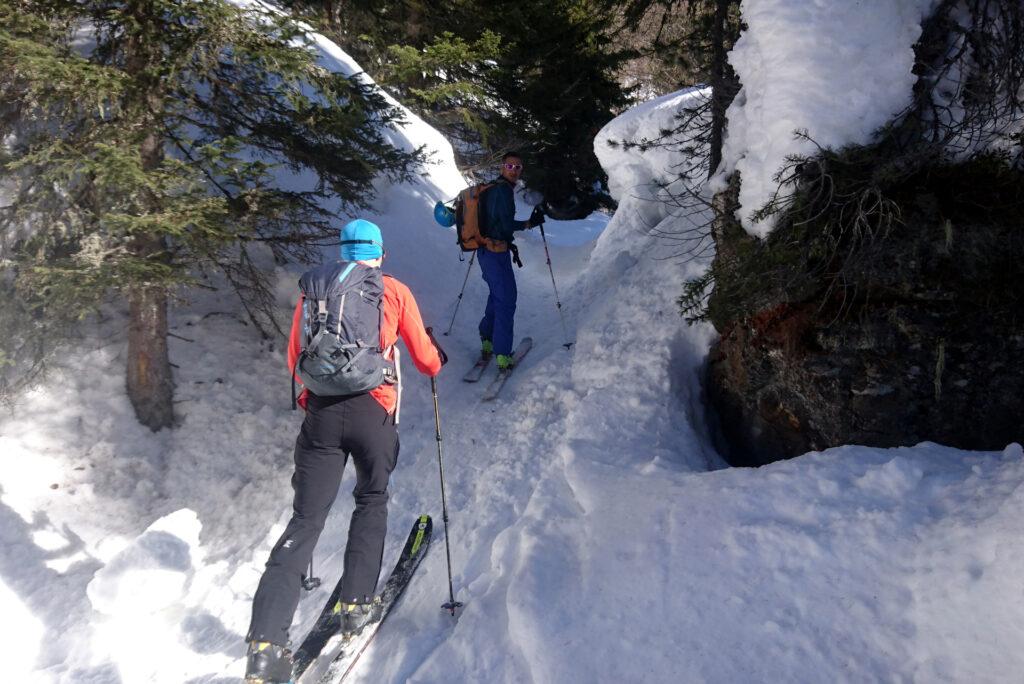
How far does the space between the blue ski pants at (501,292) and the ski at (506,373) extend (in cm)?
26

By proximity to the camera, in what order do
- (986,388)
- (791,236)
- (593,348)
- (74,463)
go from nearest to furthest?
(986,388), (791,236), (74,463), (593,348)

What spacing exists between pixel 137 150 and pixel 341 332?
288cm

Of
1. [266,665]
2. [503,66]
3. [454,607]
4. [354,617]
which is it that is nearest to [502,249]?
[454,607]

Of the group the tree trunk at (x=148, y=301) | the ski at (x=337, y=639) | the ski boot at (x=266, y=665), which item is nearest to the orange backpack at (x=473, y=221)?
the tree trunk at (x=148, y=301)

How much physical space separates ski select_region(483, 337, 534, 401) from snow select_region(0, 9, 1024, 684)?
5.3 inches

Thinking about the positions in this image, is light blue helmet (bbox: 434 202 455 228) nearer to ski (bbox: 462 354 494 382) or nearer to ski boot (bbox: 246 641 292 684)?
ski (bbox: 462 354 494 382)

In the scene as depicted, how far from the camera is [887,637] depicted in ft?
9.37

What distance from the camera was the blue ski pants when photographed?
7398 millimetres

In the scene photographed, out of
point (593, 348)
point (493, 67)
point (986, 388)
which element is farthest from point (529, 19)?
point (986, 388)

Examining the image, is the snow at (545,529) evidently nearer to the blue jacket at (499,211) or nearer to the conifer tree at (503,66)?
the blue jacket at (499,211)

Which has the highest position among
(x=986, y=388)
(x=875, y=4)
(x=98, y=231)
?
(x=875, y=4)

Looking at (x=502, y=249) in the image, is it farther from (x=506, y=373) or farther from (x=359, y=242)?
(x=359, y=242)

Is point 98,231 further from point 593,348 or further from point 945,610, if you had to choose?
point 945,610

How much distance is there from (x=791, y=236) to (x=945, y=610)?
2.37 meters
